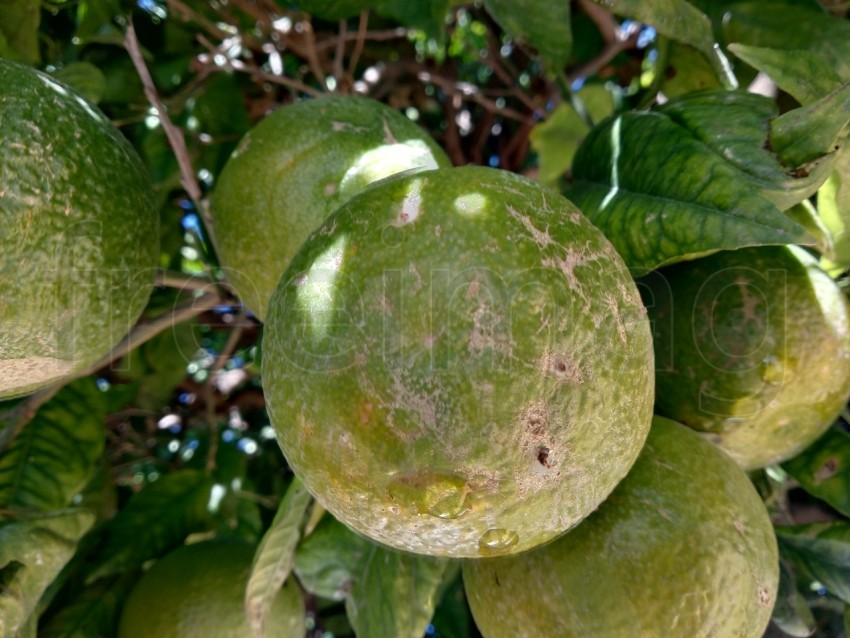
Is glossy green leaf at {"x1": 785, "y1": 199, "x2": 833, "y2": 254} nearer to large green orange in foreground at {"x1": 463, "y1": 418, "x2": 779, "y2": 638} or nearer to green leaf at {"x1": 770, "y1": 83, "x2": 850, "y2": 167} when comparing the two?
green leaf at {"x1": 770, "y1": 83, "x2": 850, "y2": 167}

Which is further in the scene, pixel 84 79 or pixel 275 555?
pixel 84 79

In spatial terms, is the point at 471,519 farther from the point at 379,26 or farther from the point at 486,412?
the point at 379,26

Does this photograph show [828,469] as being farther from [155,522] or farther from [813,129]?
[155,522]

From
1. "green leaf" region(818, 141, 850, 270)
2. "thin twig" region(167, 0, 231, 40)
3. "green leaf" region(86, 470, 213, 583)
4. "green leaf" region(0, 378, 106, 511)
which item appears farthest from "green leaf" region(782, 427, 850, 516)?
"thin twig" region(167, 0, 231, 40)

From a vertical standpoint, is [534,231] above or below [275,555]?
above

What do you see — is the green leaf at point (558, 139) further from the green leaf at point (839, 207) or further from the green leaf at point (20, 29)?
the green leaf at point (20, 29)

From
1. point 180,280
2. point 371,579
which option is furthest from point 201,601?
point 180,280

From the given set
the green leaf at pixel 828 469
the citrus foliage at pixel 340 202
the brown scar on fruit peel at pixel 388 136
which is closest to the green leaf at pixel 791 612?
the citrus foliage at pixel 340 202
